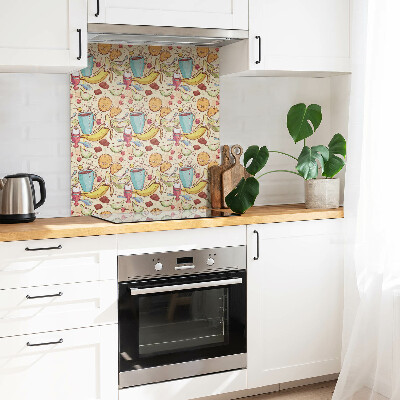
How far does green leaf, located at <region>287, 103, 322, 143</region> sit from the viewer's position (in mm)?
3592

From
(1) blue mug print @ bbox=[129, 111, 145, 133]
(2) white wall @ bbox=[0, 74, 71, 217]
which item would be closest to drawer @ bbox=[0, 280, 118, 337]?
(2) white wall @ bbox=[0, 74, 71, 217]

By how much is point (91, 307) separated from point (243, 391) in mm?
987

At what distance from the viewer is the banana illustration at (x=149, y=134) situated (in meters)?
3.59

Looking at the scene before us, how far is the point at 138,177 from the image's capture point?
3.60 meters

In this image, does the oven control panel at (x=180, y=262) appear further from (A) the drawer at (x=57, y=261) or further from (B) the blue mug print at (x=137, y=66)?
(B) the blue mug print at (x=137, y=66)

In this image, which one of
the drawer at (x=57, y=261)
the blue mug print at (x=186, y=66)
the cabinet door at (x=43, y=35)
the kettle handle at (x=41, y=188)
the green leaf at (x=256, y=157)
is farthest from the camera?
the blue mug print at (x=186, y=66)

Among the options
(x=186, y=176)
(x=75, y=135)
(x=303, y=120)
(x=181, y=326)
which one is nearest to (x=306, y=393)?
(x=181, y=326)

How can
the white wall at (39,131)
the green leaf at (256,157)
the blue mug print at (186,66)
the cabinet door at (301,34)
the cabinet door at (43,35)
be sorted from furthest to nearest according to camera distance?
the blue mug print at (186,66), the green leaf at (256,157), the cabinet door at (301,34), the white wall at (39,131), the cabinet door at (43,35)

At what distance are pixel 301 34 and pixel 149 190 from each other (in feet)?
3.78

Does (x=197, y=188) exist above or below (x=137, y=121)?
below

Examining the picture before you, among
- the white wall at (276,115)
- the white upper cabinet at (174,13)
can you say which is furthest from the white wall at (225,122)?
the white upper cabinet at (174,13)

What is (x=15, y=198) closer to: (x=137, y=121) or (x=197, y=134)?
(x=137, y=121)

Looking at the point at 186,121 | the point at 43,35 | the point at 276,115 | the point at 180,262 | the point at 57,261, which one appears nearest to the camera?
the point at 57,261

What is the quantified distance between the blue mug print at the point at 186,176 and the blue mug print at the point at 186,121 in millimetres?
212
